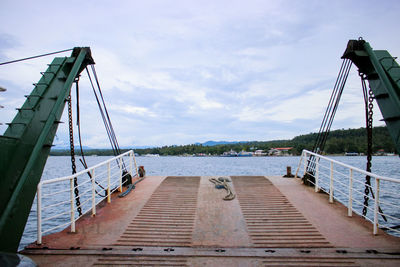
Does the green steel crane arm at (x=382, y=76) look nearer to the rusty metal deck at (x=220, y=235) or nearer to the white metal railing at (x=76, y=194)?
the rusty metal deck at (x=220, y=235)

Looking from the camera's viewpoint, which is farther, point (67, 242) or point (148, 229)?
point (148, 229)

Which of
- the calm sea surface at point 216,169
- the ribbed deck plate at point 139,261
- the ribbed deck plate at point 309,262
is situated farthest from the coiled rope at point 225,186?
the calm sea surface at point 216,169

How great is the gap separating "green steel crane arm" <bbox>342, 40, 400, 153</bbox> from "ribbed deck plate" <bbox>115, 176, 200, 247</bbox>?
3987 mm

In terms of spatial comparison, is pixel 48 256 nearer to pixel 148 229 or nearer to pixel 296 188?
pixel 148 229

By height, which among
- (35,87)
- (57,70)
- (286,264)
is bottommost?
(286,264)

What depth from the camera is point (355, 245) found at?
4.12 m

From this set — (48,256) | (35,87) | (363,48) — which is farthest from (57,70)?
(363,48)

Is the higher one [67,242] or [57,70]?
[57,70]

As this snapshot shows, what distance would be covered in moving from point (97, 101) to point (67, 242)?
4.43 meters

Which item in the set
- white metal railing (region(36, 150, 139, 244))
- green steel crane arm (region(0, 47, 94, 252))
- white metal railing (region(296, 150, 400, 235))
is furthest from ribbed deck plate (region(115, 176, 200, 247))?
white metal railing (region(296, 150, 400, 235))

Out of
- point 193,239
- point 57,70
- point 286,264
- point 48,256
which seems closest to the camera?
point 286,264

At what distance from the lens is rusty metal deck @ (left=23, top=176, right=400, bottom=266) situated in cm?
371

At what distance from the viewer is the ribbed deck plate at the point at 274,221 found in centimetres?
435

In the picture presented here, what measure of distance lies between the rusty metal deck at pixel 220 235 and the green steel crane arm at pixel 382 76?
6.07ft
